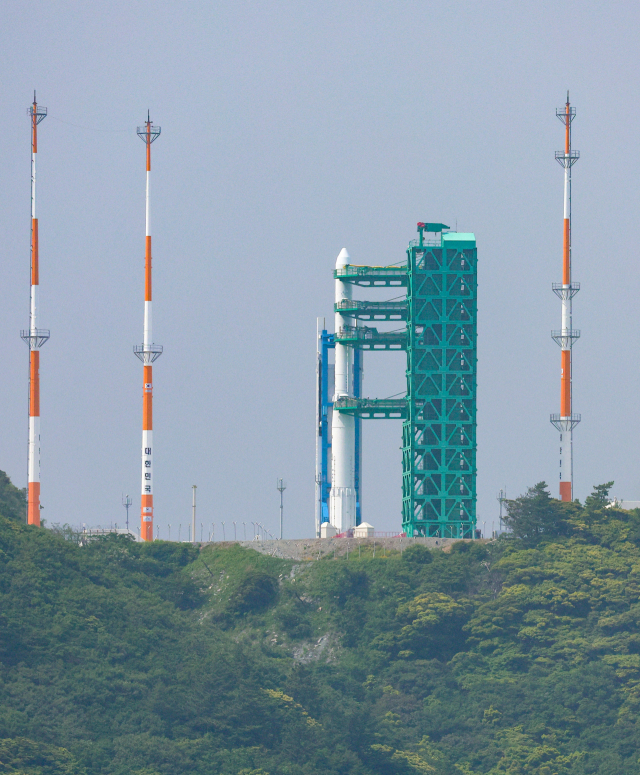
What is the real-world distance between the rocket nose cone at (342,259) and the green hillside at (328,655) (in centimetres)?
2212

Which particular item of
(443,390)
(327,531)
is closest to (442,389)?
(443,390)

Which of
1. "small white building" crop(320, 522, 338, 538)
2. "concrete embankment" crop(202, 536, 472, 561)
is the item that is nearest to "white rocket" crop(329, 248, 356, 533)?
"small white building" crop(320, 522, 338, 538)

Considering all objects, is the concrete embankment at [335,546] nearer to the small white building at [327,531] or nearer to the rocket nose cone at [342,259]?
the small white building at [327,531]

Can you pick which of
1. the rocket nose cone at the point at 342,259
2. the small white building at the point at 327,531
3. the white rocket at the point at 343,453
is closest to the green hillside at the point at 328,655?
the small white building at the point at 327,531

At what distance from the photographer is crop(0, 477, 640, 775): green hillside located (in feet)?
370

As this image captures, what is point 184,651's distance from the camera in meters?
121

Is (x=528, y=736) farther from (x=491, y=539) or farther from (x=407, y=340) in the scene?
(x=407, y=340)

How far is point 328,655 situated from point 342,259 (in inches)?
1231

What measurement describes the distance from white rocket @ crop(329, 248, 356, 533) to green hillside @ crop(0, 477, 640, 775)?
29.5ft

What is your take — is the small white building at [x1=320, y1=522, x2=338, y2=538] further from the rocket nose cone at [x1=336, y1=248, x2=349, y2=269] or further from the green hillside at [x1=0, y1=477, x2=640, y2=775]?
the rocket nose cone at [x1=336, y1=248, x2=349, y2=269]

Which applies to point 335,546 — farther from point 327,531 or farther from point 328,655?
point 328,655

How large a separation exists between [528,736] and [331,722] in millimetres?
11669

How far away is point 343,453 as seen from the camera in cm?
14300

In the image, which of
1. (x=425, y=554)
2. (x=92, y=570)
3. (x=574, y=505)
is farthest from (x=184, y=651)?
(x=574, y=505)
